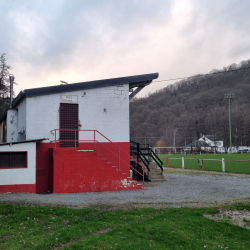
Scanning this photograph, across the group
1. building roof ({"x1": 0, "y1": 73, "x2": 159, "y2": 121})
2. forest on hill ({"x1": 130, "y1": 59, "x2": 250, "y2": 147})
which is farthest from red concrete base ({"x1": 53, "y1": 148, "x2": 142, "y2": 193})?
forest on hill ({"x1": 130, "y1": 59, "x2": 250, "y2": 147})

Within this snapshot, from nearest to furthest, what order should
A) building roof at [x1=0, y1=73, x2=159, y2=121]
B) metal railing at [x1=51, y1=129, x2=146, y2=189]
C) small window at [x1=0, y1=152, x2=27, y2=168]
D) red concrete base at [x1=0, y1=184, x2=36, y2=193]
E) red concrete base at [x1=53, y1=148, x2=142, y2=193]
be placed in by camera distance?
red concrete base at [x1=0, y1=184, x2=36, y2=193]
small window at [x1=0, y1=152, x2=27, y2=168]
red concrete base at [x1=53, y1=148, x2=142, y2=193]
building roof at [x1=0, y1=73, x2=159, y2=121]
metal railing at [x1=51, y1=129, x2=146, y2=189]

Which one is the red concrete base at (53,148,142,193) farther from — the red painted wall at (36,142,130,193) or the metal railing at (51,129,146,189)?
the metal railing at (51,129,146,189)

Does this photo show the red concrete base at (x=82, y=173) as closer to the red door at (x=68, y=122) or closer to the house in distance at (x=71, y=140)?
the house in distance at (x=71, y=140)

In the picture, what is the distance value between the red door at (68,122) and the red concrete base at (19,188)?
2.84 meters

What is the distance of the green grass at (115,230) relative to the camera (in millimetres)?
6047

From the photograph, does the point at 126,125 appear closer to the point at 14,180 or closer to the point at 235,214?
the point at 14,180

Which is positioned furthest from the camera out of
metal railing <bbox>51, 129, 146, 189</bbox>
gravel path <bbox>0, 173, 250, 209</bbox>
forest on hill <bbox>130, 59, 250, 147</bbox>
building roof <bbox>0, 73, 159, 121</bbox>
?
forest on hill <bbox>130, 59, 250, 147</bbox>

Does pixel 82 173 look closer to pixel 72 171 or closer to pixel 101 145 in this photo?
pixel 72 171

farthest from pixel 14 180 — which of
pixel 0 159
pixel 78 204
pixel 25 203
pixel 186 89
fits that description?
pixel 186 89

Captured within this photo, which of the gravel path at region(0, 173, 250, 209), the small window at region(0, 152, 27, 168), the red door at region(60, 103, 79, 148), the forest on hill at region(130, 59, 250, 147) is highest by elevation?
the forest on hill at region(130, 59, 250, 147)

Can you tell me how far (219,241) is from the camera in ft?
21.1

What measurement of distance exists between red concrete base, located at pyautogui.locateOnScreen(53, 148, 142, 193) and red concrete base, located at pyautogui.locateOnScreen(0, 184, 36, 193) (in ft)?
3.15

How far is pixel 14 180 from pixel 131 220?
648cm

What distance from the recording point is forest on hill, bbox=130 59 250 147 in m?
94.1
